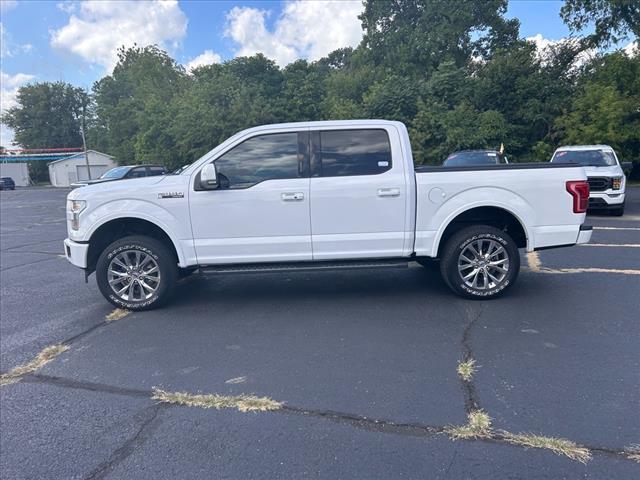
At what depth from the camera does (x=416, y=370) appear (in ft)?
12.3

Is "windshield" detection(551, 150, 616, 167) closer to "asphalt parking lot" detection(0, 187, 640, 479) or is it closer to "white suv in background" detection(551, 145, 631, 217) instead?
"white suv in background" detection(551, 145, 631, 217)

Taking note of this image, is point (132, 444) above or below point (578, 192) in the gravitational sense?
below

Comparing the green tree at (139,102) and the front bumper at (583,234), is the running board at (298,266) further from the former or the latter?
the green tree at (139,102)

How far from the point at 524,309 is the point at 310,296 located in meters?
2.49

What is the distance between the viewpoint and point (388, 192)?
17.0ft

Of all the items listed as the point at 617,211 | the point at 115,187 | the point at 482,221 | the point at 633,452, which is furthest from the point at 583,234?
the point at 617,211

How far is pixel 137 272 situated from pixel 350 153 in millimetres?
2841

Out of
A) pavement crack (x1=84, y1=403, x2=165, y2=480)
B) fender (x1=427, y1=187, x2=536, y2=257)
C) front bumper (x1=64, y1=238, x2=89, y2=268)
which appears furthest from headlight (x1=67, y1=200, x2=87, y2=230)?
fender (x1=427, y1=187, x2=536, y2=257)

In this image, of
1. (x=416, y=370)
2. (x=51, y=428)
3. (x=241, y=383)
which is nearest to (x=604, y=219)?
(x=416, y=370)

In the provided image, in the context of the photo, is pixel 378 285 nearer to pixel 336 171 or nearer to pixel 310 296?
pixel 310 296

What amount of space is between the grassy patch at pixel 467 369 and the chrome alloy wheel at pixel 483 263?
5.42 feet

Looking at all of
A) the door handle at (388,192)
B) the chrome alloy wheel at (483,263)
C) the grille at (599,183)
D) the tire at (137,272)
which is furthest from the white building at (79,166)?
the chrome alloy wheel at (483,263)

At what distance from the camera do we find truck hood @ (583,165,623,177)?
1157 cm

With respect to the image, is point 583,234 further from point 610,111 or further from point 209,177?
point 610,111
